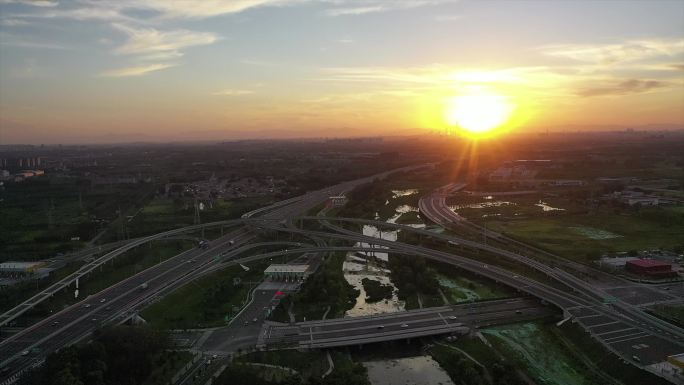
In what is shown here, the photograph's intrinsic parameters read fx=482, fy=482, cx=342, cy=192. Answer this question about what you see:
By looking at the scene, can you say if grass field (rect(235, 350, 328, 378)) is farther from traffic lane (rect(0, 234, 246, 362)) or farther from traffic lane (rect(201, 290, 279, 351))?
traffic lane (rect(0, 234, 246, 362))

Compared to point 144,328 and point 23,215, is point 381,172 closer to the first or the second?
point 23,215

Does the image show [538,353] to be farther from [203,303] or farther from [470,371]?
[203,303]

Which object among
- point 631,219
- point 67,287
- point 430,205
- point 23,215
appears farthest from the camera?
point 430,205

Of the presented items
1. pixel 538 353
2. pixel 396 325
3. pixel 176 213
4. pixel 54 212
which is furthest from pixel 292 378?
pixel 54 212

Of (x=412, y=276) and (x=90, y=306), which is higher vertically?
(x=412, y=276)

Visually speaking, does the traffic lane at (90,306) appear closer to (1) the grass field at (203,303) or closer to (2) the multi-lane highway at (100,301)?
(2) the multi-lane highway at (100,301)

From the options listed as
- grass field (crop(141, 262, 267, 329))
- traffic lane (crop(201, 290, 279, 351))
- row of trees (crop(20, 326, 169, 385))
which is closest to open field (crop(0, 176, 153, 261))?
grass field (crop(141, 262, 267, 329))

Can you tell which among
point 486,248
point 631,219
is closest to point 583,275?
point 486,248
